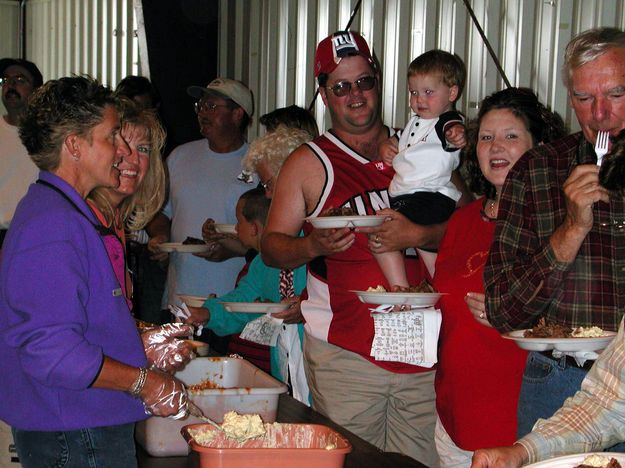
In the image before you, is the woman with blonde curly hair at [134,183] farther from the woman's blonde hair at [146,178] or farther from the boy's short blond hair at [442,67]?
the boy's short blond hair at [442,67]

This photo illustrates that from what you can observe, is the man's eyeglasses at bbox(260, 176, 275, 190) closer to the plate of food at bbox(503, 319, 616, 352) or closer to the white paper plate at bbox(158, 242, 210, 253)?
the white paper plate at bbox(158, 242, 210, 253)

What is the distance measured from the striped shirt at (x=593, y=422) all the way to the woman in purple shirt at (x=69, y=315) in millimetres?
850

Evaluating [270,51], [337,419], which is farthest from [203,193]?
[337,419]

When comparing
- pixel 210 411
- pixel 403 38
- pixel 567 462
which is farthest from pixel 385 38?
pixel 567 462

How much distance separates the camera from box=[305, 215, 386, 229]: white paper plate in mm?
2973

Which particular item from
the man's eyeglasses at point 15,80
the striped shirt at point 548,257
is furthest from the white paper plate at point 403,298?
the man's eyeglasses at point 15,80

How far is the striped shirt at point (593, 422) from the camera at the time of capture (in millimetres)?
1922

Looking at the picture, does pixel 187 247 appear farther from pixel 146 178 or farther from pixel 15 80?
pixel 15 80

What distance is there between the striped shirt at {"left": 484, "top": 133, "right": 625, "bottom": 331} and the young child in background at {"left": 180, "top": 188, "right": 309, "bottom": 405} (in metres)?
1.28

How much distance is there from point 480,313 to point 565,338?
1.50 feet

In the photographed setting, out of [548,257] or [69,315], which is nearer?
[69,315]

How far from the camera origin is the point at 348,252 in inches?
132

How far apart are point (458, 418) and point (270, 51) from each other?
4.11 metres

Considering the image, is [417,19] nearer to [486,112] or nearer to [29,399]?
→ [486,112]
